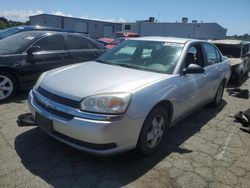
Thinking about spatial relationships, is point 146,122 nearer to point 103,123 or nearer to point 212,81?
point 103,123

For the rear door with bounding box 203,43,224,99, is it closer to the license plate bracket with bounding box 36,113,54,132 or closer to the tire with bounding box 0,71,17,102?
the license plate bracket with bounding box 36,113,54,132

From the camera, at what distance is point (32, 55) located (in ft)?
18.0

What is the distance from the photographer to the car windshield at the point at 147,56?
151 inches

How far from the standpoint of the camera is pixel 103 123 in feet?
8.75

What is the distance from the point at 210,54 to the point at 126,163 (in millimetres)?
3194

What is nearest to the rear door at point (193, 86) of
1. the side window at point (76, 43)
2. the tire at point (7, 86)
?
the side window at point (76, 43)

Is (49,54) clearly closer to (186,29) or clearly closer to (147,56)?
(147,56)

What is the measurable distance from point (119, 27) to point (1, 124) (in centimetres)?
3522

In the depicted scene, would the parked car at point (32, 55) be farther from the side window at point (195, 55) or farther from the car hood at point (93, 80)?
the side window at point (195, 55)

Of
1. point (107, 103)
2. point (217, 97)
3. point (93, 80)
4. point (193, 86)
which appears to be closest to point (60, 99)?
point (93, 80)

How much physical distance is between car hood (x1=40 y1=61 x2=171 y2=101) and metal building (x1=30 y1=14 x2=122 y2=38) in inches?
1160

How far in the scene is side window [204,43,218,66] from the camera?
16.6 ft

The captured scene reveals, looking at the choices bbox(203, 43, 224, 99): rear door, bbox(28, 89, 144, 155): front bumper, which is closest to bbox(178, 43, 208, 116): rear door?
bbox(203, 43, 224, 99): rear door

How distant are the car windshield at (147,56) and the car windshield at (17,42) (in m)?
2.13
